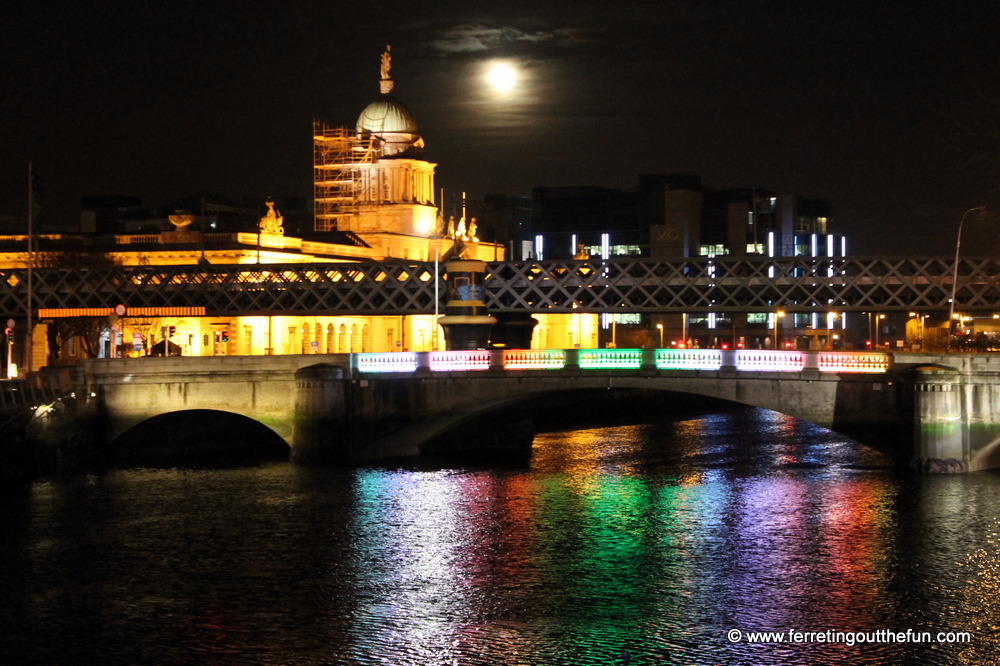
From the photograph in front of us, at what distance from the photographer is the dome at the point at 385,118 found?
174 meters

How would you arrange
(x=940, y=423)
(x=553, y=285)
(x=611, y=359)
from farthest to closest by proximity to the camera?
(x=553, y=285) → (x=611, y=359) → (x=940, y=423)

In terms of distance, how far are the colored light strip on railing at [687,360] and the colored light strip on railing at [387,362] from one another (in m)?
11.8

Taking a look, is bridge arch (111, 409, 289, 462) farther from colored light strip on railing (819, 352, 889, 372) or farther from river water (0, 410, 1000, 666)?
colored light strip on railing (819, 352, 889, 372)

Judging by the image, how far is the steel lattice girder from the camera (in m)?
87.1

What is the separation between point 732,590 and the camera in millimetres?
41000

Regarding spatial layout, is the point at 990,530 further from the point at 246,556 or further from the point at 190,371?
the point at 190,371

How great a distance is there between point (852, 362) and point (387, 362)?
70.3 ft

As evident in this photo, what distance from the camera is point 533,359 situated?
217 ft

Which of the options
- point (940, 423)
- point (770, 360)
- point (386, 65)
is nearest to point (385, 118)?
point (386, 65)

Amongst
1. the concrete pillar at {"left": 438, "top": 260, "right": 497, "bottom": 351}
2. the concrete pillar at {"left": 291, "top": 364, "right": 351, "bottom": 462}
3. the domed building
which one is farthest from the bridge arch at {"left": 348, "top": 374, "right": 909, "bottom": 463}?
the domed building

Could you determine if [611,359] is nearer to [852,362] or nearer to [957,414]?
[852,362]

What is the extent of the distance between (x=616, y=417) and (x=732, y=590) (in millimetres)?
64600

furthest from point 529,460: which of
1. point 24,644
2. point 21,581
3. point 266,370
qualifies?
point 24,644

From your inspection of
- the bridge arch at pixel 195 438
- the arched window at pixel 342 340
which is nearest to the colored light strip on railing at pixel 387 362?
the bridge arch at pixel 195 438
